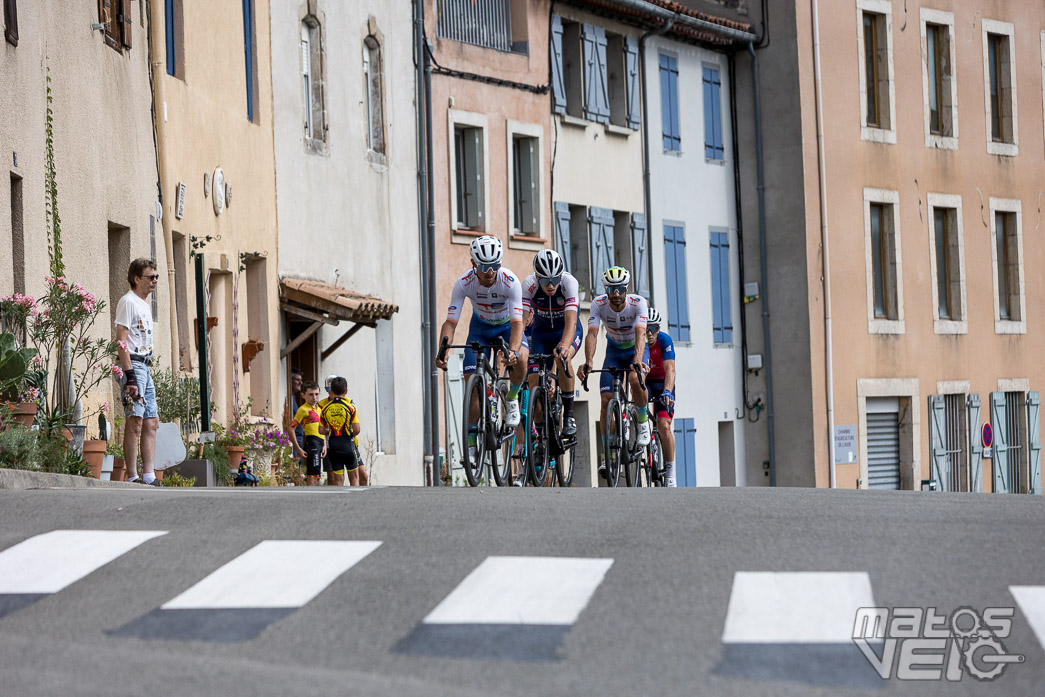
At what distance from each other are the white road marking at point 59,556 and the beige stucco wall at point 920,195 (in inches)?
1114

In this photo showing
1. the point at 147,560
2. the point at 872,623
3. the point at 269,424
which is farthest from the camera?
the point at 269,424

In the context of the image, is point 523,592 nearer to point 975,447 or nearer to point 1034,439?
point 975,447

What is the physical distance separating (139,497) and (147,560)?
7.70 feet

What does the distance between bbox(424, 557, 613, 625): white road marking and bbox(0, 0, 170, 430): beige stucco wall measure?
9.02m

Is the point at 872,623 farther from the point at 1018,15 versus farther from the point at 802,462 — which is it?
→ the point at 1018,15

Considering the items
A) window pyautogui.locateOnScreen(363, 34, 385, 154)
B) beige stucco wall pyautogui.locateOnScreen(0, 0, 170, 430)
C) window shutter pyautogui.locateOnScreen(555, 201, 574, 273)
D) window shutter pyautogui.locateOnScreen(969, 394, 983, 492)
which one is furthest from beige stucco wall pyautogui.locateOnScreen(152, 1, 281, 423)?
window shutter pyautogui.locateOnScreen(969, 394, 983, 492)

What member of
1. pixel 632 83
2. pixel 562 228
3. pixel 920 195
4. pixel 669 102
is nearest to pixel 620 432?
pixel 562 228

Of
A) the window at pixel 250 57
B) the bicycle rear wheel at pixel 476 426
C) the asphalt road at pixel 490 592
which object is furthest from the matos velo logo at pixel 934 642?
the window at pixel 250 57

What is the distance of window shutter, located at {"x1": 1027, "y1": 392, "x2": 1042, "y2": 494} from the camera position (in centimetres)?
4084

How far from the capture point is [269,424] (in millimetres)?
22969

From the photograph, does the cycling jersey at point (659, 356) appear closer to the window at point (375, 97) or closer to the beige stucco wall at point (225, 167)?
the beige stucco wall at point (225, 167)

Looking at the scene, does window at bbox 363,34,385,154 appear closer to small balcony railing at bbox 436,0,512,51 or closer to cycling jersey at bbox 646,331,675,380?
small balcony railing at bbox 436,0,512,51

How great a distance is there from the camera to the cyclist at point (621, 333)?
16453mm

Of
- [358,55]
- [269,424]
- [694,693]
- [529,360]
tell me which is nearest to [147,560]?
[694,693]
